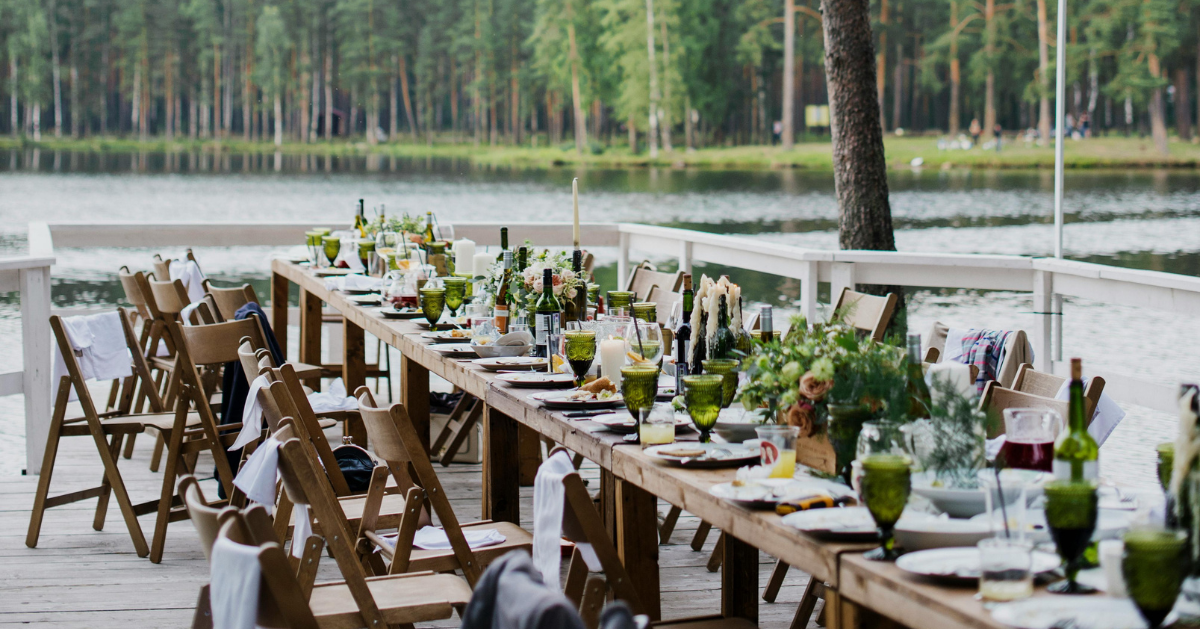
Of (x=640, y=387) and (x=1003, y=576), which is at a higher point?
(x=640, y=387)

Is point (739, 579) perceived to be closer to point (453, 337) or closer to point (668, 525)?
point (668, 525)

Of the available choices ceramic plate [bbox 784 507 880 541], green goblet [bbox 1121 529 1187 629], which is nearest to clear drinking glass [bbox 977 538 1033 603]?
green goblet [bbox 1121 529 1187 629]

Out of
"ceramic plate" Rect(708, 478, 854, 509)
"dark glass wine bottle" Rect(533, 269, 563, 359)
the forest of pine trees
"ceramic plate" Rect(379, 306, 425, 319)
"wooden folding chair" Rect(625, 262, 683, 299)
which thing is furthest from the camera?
the forest of pine trees

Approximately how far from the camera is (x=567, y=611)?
4.90ft

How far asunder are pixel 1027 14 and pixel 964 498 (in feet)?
154

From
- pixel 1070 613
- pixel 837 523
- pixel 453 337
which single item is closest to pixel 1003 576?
pixel 1070 613

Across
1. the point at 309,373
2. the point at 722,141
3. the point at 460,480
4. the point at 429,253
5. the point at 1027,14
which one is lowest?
the point at 460,480

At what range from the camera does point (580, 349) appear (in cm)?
320

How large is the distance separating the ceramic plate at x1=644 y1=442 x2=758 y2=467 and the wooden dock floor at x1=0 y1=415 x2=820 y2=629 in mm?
1120

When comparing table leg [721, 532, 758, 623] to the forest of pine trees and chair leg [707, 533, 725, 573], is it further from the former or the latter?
the forest of pine trees

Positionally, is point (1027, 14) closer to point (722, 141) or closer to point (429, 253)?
point (722, 141)

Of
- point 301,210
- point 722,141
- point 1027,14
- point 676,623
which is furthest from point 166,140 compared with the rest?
point 676,623

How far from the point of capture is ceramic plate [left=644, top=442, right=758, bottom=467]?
2389 millimetres

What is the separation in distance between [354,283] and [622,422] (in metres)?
3.11
